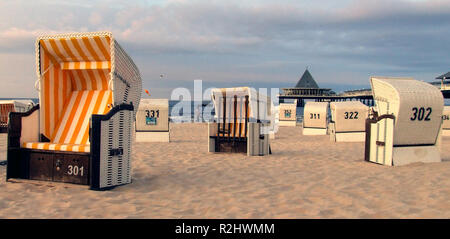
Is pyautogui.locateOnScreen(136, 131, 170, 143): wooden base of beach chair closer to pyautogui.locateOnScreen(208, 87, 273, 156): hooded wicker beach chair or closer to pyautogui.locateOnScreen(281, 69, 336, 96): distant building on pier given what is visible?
pyautogui.locateOnScreen(208, 87, 273, 156): hooded wicker beach chair

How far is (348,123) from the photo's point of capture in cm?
1494

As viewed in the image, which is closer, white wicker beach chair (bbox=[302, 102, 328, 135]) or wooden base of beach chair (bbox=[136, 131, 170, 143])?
wooden base of beach chair (bbox=[136, 131, 170, 143])

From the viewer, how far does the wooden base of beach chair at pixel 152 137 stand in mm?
13859

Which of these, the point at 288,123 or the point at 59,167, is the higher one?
the point at 288,123

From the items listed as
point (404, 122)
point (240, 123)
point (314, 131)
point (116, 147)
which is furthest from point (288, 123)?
point (116, 147)

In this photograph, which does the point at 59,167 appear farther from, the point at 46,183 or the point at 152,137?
the point at 152,137

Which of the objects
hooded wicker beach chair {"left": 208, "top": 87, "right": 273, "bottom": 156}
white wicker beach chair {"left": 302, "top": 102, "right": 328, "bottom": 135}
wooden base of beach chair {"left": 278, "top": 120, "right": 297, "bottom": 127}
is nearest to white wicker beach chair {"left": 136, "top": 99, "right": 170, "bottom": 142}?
hooded wicker beach chair {"left": 208, "top": 87, "right": 273, "bottom": 156}

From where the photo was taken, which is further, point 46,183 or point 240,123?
point 240,123

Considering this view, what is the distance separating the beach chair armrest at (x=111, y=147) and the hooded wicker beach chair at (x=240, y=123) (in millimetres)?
4652

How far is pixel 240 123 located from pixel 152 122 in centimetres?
456

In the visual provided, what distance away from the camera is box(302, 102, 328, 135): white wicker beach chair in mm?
19075

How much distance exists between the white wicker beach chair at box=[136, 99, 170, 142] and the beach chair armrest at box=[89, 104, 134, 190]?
808 cm

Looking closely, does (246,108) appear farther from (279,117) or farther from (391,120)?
(279,117)

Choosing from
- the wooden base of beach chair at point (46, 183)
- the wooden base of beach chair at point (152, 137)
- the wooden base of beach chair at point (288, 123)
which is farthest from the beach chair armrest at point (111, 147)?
the wooden base of beach chair at point (288, 123)
